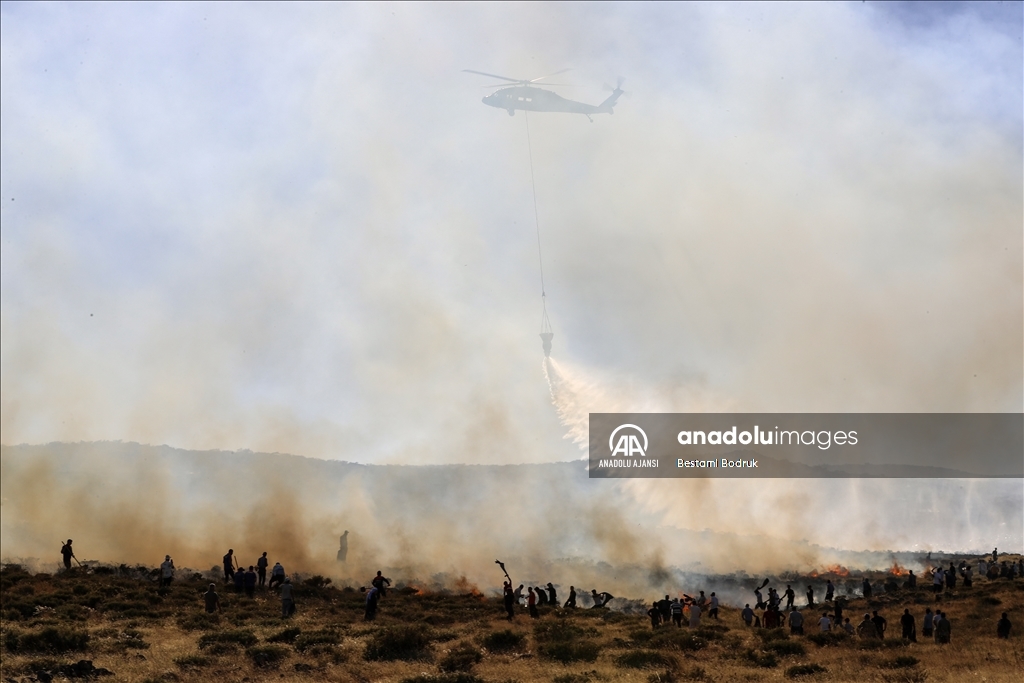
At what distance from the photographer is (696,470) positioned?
278ft

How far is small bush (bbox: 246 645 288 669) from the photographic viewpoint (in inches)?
1214

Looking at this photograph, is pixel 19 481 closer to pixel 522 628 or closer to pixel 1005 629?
pixel 522 628

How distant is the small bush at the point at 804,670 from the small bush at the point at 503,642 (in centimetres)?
980

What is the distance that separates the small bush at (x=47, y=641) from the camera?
100 ft

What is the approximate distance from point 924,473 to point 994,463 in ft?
25.6

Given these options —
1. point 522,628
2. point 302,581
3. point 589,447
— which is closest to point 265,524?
point 302,581

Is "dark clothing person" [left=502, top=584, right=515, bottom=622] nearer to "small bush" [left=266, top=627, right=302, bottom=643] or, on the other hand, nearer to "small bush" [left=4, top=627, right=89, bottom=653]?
"small bush" [left=266, top=627, right=302, bottom=643]

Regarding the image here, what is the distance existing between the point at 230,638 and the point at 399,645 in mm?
6247

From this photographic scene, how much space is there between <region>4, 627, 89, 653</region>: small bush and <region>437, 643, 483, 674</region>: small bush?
12.5m

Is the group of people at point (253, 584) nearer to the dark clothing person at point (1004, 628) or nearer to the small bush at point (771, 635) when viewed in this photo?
the small bush at point (771, 635)

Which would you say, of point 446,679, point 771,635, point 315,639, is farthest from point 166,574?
point 771,635

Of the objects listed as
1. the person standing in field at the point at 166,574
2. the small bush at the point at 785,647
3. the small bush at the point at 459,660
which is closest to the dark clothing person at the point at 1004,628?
the small bush at the point at 785,647

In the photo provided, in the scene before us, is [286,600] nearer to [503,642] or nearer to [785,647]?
[503,642]

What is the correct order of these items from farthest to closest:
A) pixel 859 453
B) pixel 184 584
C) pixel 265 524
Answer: pixel 859 453
pixel 265 524
pixel 184 584
